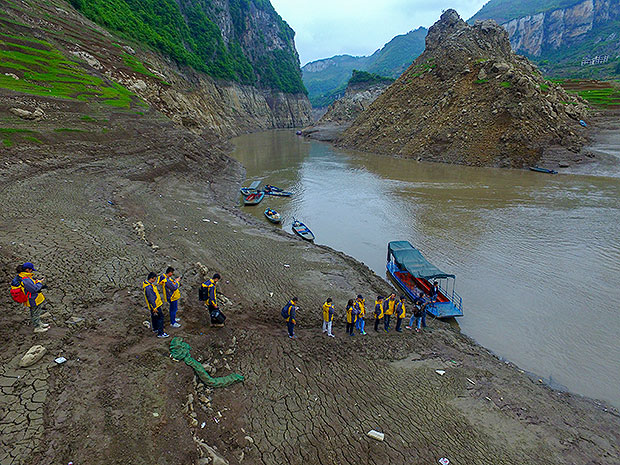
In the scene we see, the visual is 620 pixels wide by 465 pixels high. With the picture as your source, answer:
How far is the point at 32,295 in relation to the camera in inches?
331

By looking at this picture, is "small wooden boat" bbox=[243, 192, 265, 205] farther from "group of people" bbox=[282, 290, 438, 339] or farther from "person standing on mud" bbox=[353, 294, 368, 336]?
"person standing on mud" bbox=[353, 294, 368, 336]

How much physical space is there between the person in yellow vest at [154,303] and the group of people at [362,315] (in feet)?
13.3

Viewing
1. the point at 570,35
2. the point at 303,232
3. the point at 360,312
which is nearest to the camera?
the point at 360,312

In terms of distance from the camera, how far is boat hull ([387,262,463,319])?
17.0m

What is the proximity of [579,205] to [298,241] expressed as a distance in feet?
97.2

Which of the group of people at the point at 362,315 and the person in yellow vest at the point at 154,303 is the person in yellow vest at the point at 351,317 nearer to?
the group of people at the point at 362,315

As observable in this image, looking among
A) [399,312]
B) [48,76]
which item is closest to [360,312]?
[399,312]

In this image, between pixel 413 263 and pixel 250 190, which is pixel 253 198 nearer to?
pixel 250 190

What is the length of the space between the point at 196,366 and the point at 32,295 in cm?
438

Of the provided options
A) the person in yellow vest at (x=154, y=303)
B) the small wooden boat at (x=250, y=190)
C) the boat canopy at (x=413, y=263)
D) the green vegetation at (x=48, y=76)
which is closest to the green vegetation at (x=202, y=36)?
the green vegetation at (x=48, y=76)

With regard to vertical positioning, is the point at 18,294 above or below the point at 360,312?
above

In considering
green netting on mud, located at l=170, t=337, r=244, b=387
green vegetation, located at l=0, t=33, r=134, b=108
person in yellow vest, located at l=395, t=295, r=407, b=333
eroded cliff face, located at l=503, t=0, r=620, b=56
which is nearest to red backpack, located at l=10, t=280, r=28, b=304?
green netting on mud, located at l=170, t=337, r=244, b=387

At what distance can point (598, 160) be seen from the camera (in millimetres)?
47656

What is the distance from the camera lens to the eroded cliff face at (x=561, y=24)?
167625 mm
